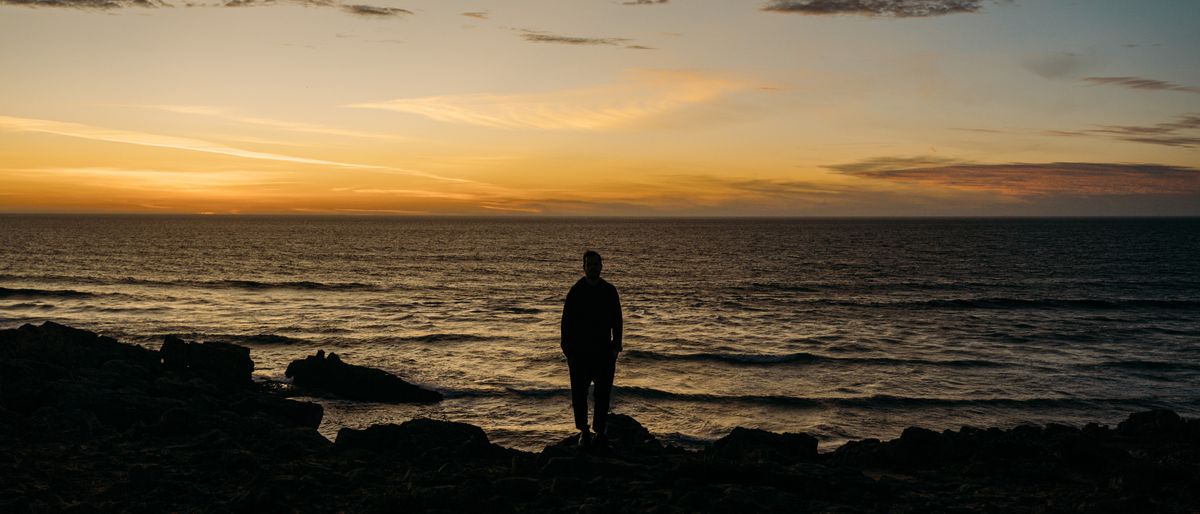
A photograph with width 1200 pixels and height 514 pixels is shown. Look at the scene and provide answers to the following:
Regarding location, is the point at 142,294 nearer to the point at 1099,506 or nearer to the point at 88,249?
the point at 1099,506

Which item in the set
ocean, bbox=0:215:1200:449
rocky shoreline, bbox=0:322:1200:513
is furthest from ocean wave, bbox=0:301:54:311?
rocky shoreline, bbox=0:322:1200:513

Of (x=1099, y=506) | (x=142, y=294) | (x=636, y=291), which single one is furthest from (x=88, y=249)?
(x=1099, y=506)

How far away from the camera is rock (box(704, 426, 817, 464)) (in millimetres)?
10992

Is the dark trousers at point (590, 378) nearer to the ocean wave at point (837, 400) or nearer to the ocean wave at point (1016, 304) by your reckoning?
the ocean wave at point (837, 400)

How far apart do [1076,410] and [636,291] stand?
35648 millimetres

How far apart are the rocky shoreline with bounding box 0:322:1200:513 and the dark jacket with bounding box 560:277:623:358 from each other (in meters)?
1.49

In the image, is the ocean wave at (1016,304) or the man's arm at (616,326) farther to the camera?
the ocean wave at (1016,304)

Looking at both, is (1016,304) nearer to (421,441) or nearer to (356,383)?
(356,383)

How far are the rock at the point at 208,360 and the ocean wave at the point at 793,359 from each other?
1403 centimetres

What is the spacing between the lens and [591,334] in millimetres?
9648

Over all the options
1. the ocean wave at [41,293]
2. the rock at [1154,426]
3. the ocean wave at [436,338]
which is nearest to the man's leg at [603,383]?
the rock at [1154,426]

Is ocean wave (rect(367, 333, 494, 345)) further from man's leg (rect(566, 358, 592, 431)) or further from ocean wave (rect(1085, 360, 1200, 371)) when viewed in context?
ocean wave (rect(1085, 360, 1200, 371))

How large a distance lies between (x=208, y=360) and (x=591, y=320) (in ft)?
48.5

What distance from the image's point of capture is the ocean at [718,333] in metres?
21.4
